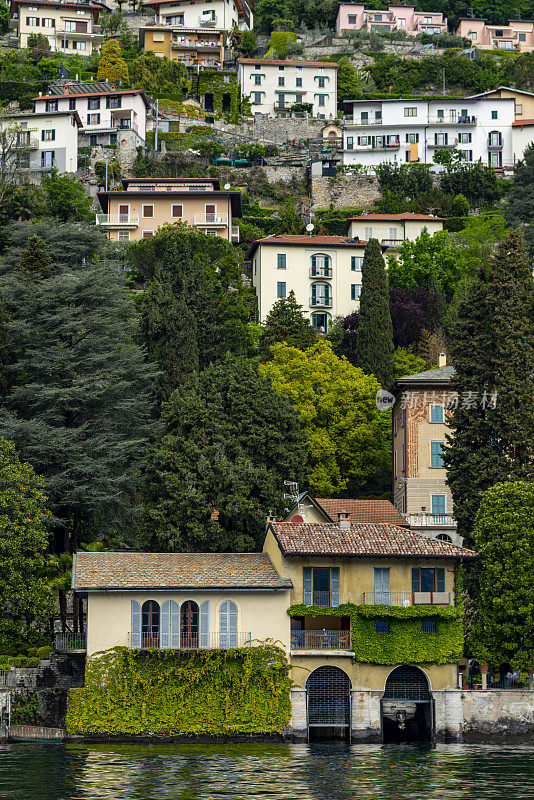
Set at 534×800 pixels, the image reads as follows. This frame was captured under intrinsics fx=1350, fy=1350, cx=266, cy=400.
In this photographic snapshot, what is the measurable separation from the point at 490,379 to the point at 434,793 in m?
24.9

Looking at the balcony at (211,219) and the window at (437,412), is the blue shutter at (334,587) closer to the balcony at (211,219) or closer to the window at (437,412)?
the window at (437,412)

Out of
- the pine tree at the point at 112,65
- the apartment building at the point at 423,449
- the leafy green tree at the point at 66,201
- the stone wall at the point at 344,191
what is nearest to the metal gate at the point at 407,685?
the apartment building at the point at 423,449

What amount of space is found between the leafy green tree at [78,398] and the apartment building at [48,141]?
45704 mm

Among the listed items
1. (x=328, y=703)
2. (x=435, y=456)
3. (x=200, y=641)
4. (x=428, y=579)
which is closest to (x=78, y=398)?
(x=200, y=641)

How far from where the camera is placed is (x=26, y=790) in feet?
126

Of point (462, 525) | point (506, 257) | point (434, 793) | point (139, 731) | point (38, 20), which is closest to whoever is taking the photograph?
point (434, 793)

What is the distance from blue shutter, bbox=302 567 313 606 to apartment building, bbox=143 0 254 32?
120m

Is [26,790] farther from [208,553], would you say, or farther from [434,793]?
[208,553]

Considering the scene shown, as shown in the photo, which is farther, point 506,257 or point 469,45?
point 469,45

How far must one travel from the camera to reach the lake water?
38.0 meters

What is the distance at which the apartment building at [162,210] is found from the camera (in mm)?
105938

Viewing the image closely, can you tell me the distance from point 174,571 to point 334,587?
250 inches

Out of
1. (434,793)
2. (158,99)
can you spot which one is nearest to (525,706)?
(434,793)

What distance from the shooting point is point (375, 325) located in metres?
85.1
